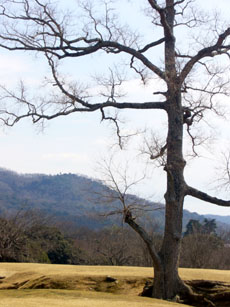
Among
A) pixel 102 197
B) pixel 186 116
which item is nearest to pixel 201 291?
pixel 102 197

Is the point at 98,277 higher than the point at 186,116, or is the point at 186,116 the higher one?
the point at 186,116

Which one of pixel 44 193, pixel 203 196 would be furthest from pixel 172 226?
pixel 44 193

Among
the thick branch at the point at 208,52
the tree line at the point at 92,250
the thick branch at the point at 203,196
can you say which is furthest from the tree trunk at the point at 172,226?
the tree line at the point at 92,250

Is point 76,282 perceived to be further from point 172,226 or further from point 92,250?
point 92,250

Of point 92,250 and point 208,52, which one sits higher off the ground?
point 208,52

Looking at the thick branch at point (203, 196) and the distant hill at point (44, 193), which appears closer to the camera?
the thick branch at point (203, 196)

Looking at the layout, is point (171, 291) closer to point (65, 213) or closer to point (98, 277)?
point (98, 277)

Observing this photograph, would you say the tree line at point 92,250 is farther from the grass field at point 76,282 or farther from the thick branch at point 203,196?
the thick branch at point 203,196

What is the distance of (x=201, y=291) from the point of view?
11.8m

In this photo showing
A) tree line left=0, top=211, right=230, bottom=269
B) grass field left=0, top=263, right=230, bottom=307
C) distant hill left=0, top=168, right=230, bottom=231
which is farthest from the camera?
distant hill left=0, top=168, right=230, bottom=231

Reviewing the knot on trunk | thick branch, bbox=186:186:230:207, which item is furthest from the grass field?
thick branch, bbox=186:186:230:207

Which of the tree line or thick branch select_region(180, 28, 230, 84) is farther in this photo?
the tree line

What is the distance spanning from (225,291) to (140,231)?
2.73 m

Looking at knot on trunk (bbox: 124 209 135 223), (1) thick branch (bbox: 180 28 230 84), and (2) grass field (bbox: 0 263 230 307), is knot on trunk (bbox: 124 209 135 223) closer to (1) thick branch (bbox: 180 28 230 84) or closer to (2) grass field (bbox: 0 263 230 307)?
(2) grass field (bbox: 0 263 230 307)
